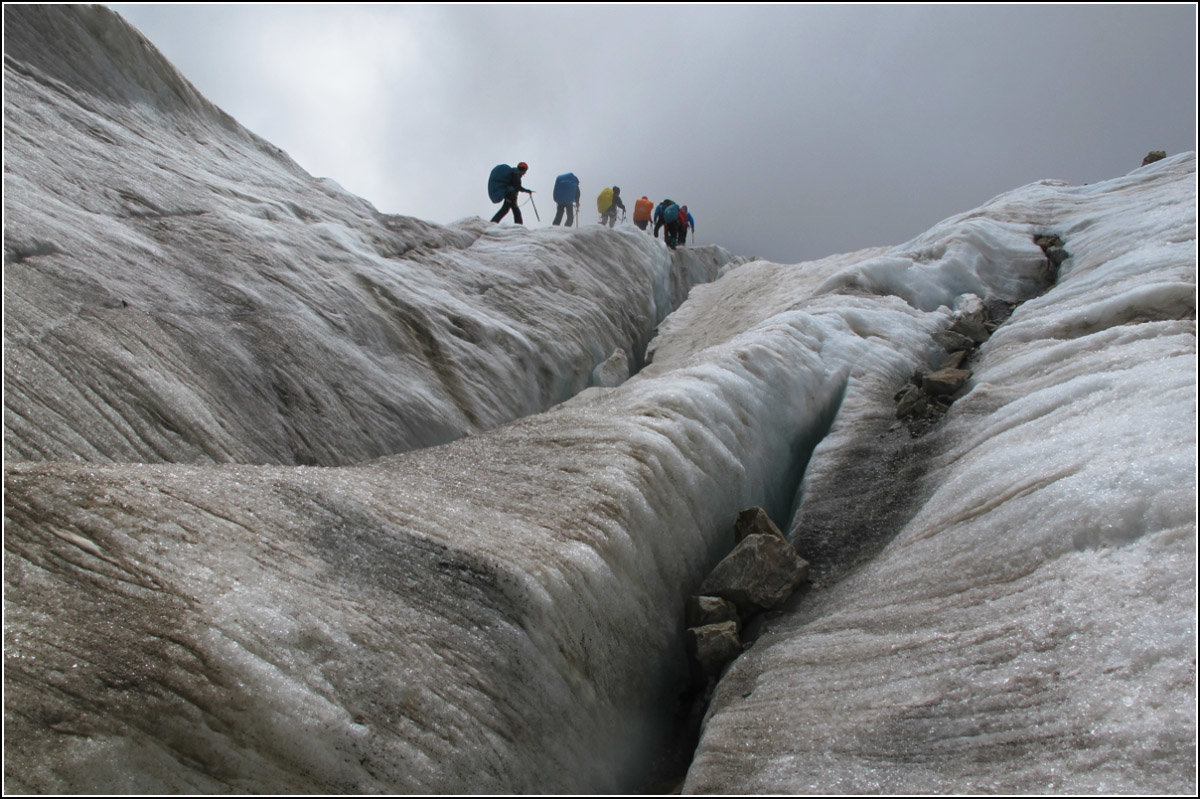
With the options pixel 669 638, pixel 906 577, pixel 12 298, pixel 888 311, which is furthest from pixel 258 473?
pixel 888 311

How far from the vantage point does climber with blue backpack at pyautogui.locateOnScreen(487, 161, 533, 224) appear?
76.1 feet

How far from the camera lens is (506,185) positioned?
2323 cm

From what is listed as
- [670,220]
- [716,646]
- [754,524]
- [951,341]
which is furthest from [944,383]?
[670,220]

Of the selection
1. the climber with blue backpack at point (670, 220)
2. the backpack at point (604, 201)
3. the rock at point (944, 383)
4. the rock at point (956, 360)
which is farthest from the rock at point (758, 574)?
the backpack at point (604, 201)

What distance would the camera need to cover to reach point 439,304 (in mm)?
14461

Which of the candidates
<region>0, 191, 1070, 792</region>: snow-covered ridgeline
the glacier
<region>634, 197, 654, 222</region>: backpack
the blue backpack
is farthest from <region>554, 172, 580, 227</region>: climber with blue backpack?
<region>0, 191, 1070, 792</region>: snow-covered ridgeline

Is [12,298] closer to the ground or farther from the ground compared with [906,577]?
farther from the ground

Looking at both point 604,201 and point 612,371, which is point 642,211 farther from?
point 612,371

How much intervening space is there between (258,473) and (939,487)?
704cm

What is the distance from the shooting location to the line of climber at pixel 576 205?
23234mm

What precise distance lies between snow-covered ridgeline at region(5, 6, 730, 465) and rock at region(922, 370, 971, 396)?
6.82 meters

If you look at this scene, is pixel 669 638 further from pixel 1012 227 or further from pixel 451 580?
pixel 1012 227

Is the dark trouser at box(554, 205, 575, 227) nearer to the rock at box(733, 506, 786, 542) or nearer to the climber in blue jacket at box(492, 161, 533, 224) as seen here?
the climber in blue jacket at box(492, 161, 533, 224)

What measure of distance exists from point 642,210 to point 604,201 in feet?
5.55
